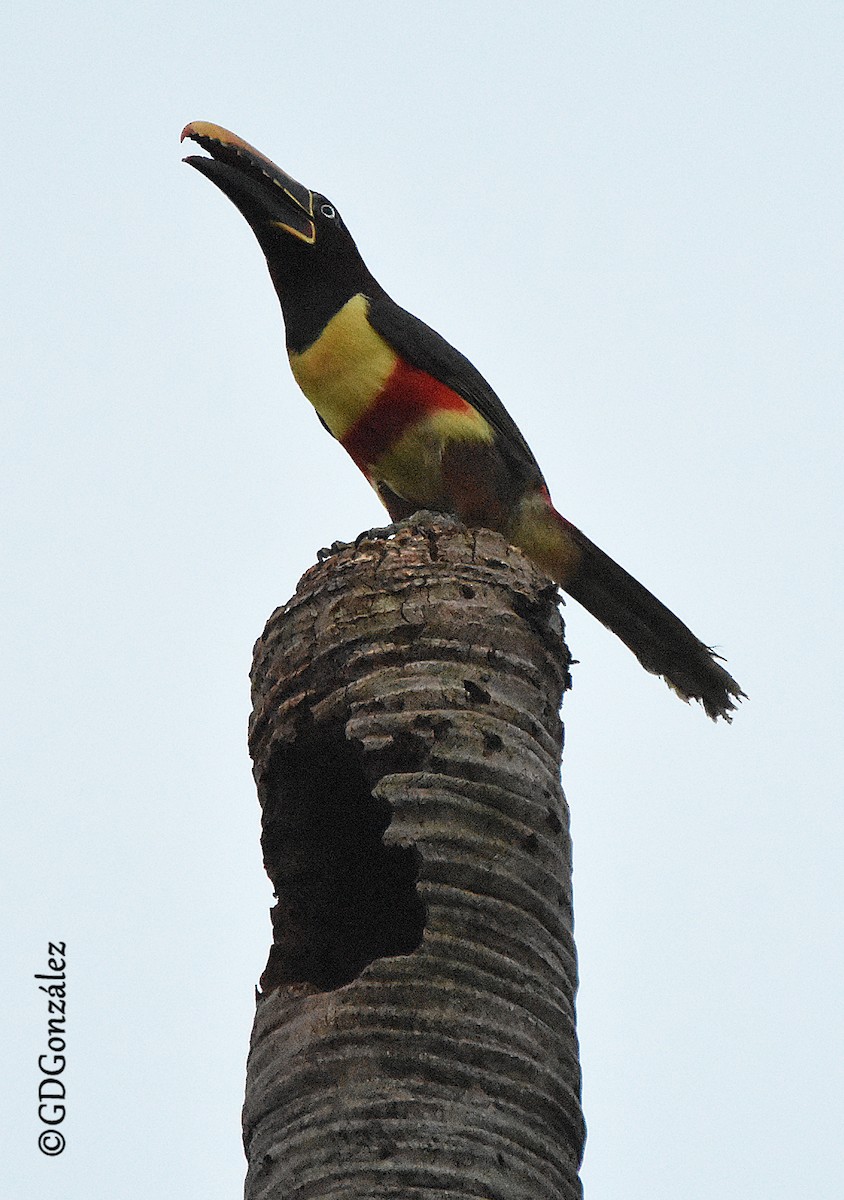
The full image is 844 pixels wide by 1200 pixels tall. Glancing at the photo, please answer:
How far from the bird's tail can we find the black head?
1.19 metres

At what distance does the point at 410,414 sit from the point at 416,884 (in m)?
2.80

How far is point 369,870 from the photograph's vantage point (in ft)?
14.8

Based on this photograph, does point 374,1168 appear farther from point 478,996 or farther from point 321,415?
point 321,415

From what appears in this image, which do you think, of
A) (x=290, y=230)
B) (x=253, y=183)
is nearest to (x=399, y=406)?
(x=290, y=230)

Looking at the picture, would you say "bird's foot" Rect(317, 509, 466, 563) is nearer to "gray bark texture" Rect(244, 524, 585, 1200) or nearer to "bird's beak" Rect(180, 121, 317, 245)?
"gray bark texture" Rect(244, 524, 585, 1200)

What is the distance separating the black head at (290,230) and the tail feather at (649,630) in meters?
1.32

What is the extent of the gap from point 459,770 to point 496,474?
259 centimetres

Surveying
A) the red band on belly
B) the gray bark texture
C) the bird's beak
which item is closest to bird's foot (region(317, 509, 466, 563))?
the gray bark texture

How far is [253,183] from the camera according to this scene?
6297 millimetres

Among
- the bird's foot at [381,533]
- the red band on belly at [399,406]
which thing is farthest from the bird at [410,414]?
the bird's foot at [381,533]

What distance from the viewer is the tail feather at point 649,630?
592cm

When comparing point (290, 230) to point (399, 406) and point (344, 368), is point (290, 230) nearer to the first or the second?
point (344, 368)

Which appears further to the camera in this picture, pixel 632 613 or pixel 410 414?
pixel 632 613

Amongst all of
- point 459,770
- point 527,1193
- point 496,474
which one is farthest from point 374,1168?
point 496,474
